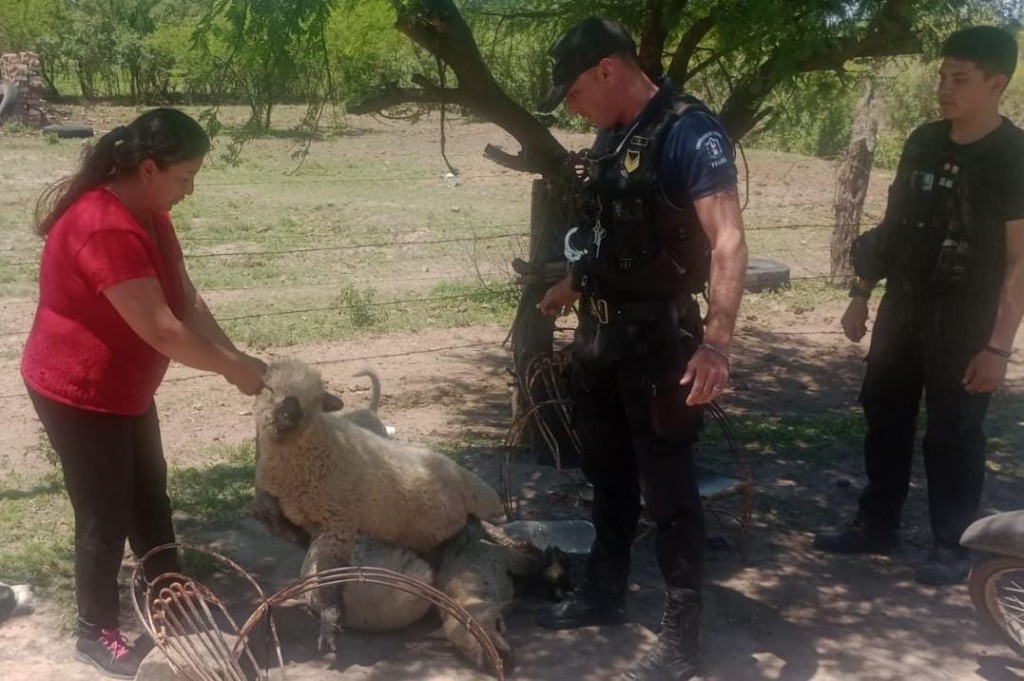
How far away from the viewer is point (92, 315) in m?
3.48

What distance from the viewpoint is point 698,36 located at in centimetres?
525

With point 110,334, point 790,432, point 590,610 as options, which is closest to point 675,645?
point 590,610

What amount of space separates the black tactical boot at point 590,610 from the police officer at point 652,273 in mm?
423

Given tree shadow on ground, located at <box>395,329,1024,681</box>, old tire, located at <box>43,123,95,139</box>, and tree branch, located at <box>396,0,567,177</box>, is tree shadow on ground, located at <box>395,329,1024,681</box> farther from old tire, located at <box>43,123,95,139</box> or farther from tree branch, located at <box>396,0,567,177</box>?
old tire, located at <box>43,123,95,139</box>

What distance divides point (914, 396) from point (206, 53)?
317cm

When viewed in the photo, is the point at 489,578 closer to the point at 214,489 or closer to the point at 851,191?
the point at 214,489

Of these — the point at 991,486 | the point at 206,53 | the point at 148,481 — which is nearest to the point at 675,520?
the point at 148,481

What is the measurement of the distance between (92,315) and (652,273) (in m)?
1.77

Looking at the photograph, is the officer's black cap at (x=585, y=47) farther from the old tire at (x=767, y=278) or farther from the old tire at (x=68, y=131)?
the old tire at (x=68, y=131)

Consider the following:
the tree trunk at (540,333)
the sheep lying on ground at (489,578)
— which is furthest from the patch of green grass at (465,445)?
the sheep lying on ground at (489,578)

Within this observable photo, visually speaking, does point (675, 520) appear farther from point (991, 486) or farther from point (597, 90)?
point (991, 486)

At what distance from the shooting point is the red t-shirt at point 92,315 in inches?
133

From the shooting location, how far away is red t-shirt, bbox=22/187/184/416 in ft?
11.1

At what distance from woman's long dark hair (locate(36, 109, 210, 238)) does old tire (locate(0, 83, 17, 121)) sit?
4.84ft
